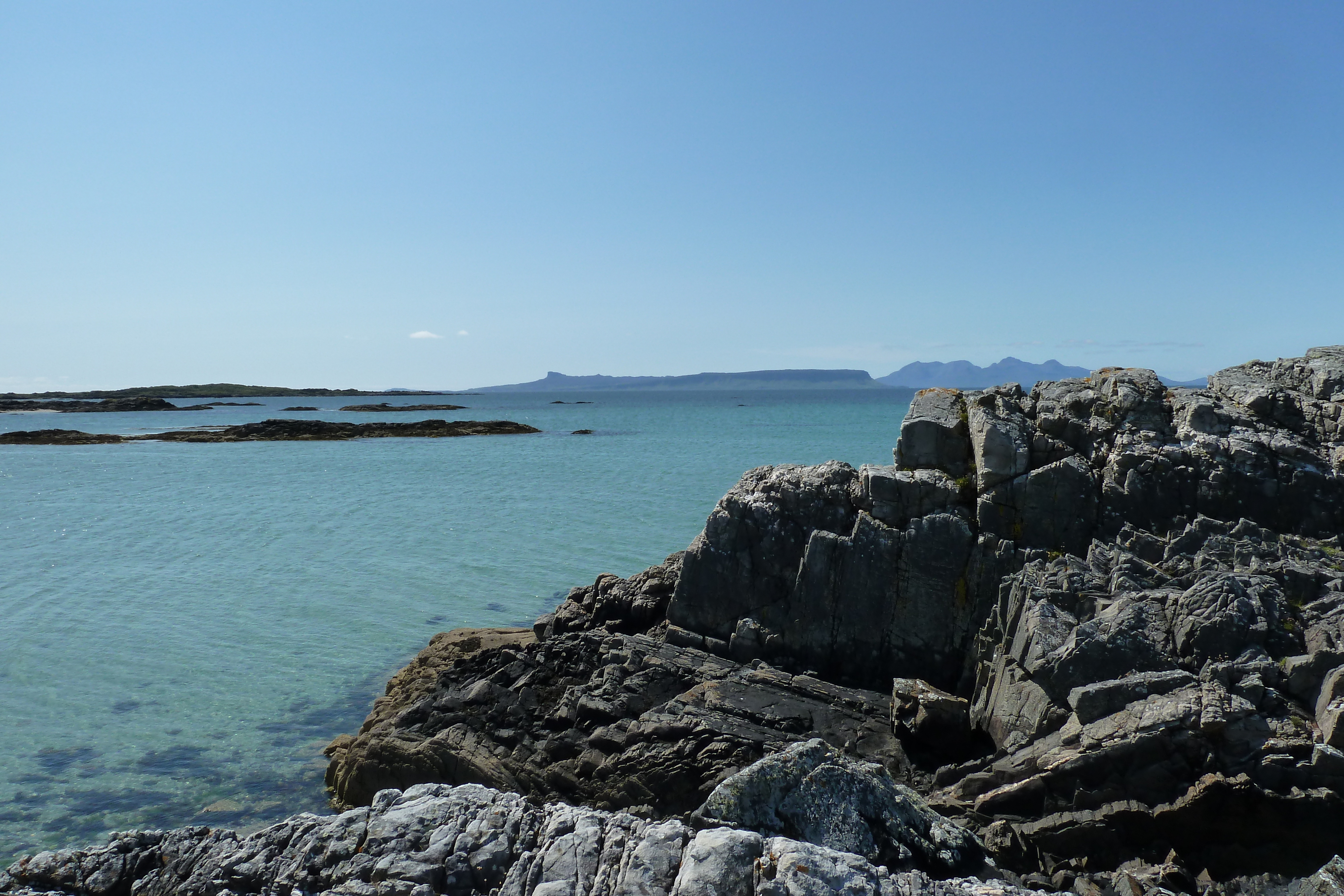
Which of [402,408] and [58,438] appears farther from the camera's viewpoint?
[402,408]

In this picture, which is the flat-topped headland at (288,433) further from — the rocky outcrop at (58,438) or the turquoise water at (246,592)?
the turquoise water at (246,592)

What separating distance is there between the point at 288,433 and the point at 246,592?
68.3 meters

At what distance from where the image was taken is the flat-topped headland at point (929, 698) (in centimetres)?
786

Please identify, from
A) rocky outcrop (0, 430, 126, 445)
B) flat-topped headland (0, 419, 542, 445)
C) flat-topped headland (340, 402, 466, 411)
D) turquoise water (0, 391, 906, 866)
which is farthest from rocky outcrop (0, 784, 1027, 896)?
flat-topped headland (340, 402, 466, 411)

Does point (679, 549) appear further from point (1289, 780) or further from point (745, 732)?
point (1289, 780)

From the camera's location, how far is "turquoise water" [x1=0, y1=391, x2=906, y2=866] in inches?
523

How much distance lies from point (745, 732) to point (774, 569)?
12.1 feet

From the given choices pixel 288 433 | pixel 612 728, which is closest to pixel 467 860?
pixel 612 728

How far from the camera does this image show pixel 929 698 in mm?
11250

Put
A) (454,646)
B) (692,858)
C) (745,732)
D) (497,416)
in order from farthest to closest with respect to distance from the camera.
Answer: (497,416) → (454,646) → (745,732) → (692,858)

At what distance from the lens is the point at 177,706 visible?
52.3 ft

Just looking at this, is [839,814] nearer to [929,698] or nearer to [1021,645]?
[929,698]

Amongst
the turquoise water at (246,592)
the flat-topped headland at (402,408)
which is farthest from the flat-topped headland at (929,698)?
the flat-topped headland at (402,408)

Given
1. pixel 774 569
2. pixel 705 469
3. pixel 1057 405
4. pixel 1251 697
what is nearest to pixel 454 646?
pixel 774 569
